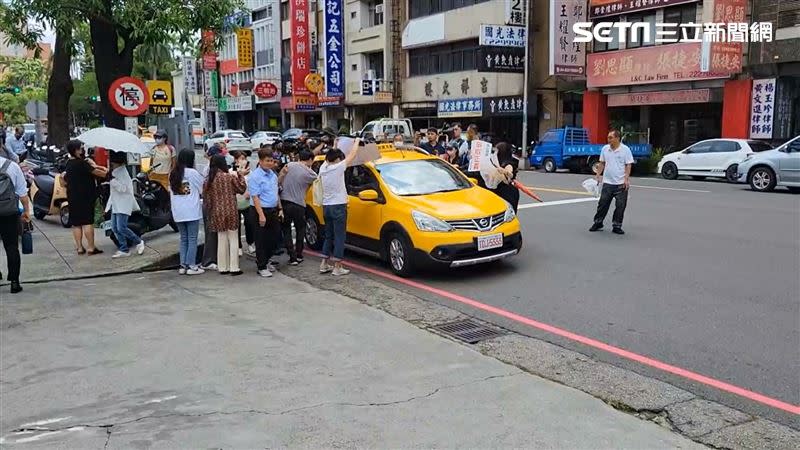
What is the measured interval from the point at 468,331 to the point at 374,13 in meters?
39.7

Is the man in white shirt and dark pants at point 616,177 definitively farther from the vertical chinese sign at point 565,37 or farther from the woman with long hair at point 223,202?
the vertical chinese sign at point 565,37

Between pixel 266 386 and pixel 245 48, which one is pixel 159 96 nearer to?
pixel 266 386

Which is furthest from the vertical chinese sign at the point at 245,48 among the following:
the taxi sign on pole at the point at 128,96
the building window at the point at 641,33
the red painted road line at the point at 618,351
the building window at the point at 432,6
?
the red painted road line at the point at 618,351

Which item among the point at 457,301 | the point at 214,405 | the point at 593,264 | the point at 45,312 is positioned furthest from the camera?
the point at 593,264

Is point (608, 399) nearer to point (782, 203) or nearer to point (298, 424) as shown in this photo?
point (298, 424)

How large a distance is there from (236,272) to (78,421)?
4.85 m

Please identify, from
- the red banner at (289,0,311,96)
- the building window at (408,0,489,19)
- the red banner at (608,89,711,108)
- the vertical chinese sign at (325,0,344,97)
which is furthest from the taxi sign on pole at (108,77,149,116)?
the red banner at (289,0,311,96)

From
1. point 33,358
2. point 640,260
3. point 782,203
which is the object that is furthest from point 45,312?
point 782,203

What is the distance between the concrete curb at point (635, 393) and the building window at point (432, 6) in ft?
98.0

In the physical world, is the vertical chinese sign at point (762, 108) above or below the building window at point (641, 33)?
below

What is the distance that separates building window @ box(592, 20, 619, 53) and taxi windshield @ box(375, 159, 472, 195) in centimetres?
2062

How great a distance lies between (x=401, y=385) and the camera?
5047 millimetres

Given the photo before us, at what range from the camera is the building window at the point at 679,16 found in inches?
978

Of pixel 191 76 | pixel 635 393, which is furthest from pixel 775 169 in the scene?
pixel 191 76
